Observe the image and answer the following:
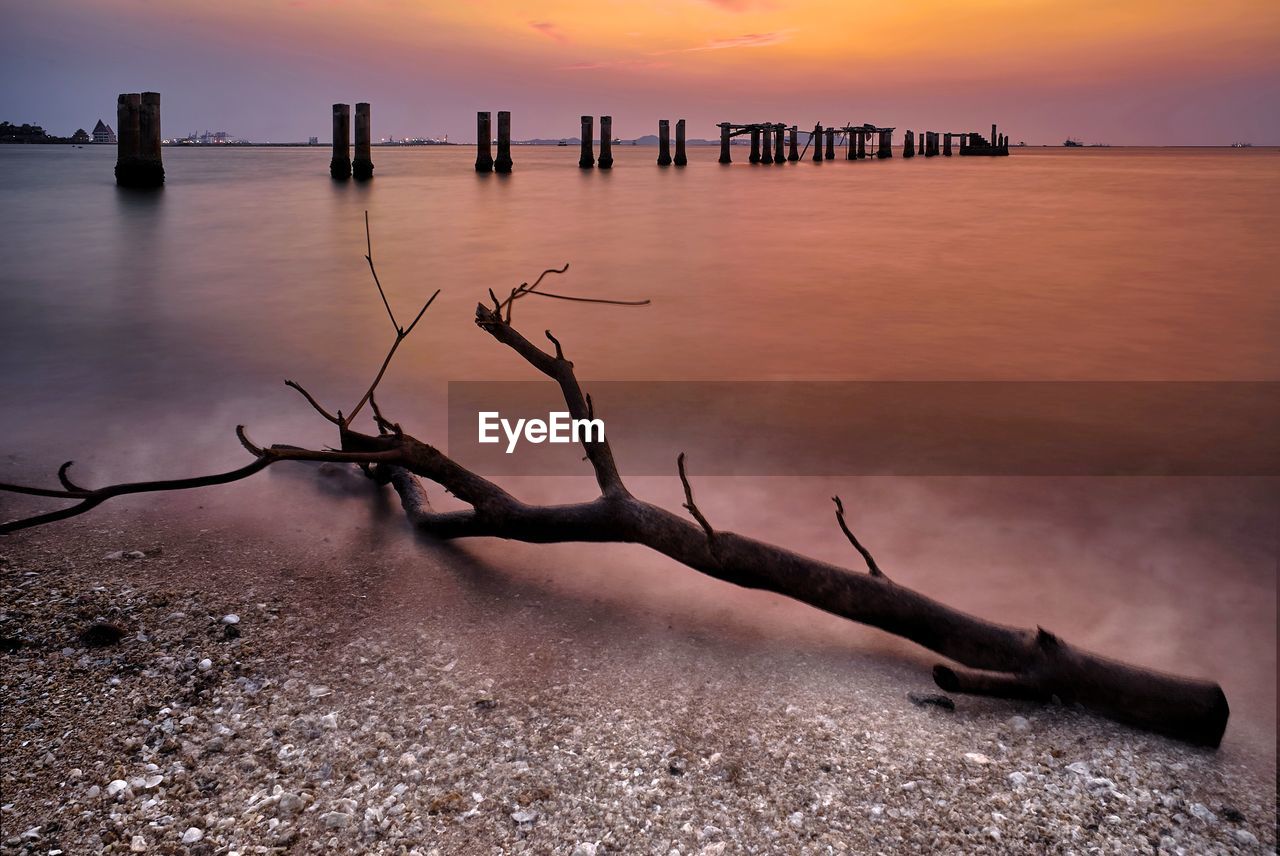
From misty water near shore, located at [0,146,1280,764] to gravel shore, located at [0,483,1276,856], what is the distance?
34 cm

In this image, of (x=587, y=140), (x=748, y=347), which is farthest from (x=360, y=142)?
(x=748, y=347)

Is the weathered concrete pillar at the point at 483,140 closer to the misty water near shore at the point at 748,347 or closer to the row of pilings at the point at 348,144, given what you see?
the row of pilings at the point at 348,144

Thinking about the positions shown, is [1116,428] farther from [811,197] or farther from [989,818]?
[811,197]

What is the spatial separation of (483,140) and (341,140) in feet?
21.2

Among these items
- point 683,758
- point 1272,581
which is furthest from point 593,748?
point 1272,581

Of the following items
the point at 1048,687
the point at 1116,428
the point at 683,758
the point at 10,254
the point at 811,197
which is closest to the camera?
the point at 683,758

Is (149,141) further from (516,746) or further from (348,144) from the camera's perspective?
(516,746)

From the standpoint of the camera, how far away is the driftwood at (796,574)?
2425mm

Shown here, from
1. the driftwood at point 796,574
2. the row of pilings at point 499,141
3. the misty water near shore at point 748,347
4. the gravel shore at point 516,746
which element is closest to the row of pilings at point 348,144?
the row of pilings at point 499,141

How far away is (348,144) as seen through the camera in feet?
96.0

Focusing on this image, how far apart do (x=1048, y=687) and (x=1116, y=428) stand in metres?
3.35

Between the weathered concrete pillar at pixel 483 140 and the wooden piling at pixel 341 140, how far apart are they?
16.0 feet

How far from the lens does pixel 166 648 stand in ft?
8.82

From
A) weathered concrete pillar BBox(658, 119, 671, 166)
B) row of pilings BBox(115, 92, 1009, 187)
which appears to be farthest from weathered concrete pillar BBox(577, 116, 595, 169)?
weathered concrete pillar BBox(658, 119, 671, 166)
